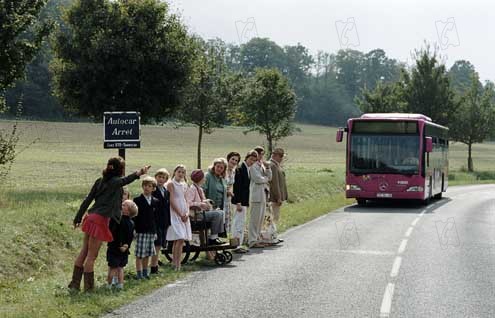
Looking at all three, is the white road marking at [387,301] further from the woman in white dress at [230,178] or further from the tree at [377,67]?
the tree at [377,67]

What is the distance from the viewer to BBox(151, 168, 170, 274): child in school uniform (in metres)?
11.9

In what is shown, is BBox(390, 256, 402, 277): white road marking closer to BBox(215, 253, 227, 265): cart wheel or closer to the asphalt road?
the asphalt road

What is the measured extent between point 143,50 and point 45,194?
18.3ft

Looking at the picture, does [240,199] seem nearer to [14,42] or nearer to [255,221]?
[255,221]

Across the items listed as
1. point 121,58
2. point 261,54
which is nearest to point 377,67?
point 261,54

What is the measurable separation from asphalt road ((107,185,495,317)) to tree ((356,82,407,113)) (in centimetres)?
4339

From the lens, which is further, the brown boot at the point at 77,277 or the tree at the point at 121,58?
the tree at the point at 121,58

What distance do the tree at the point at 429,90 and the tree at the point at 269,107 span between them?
20.1 meters

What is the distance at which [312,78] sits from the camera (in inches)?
7249

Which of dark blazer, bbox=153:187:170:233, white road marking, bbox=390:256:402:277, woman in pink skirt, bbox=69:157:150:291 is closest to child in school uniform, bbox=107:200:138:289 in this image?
woman in pink skirt, bbox=69:157:150:291

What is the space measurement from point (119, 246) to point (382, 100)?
184 feet

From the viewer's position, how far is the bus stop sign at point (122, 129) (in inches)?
589

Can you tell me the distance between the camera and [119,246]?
10.5m

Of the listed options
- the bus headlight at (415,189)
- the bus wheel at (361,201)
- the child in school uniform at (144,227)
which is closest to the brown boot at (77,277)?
the child in school uniform at (144,227)
